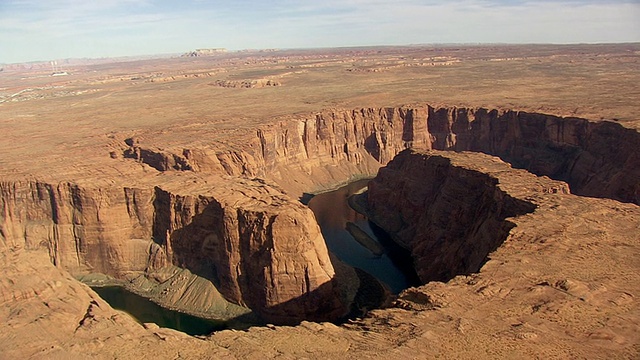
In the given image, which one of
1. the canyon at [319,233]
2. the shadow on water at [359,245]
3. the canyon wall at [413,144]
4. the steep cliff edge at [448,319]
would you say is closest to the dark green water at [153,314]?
the canyon at [319,233]

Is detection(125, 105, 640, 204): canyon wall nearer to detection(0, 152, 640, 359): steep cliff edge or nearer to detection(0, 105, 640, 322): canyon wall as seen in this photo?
detection(0, 105, 640, 322): canyon wall

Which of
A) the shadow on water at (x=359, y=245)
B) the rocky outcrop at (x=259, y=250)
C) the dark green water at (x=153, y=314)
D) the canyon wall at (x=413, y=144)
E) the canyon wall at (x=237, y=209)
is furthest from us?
the canyon wall at (x=413, y=144)

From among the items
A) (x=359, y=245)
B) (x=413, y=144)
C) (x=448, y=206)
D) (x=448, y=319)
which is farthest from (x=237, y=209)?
(x=413, y=144)

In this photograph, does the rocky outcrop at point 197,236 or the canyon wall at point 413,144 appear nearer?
the rocky outcrop at point 197,236

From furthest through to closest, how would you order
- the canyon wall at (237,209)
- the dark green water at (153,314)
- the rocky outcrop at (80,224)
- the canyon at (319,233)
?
the rocky outcrop at (80,224) < the dark green water at (153,314) < the canyon wall at (237,209) < the canyon at (319,233)

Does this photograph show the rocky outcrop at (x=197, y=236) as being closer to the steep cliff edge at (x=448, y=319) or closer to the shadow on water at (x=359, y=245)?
the shadow on water at (x=359, y=245)

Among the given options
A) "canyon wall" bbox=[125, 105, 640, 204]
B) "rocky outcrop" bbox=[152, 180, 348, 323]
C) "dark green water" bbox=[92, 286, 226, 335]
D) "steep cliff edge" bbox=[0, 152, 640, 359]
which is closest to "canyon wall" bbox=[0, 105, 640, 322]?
"rocky outcrop" bbox=[152, 180, 348, 323]

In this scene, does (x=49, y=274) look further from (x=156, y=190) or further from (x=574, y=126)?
(x=574, y=126)
